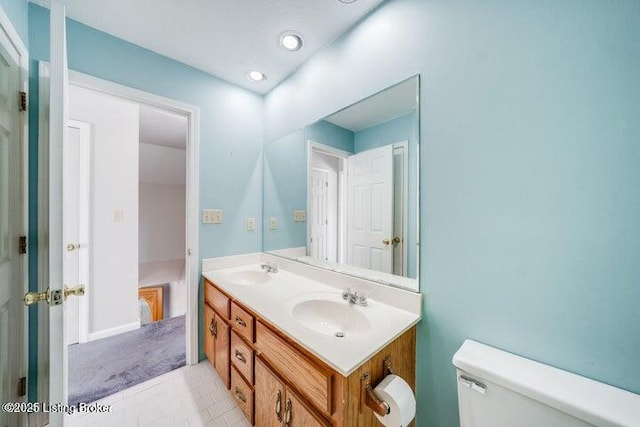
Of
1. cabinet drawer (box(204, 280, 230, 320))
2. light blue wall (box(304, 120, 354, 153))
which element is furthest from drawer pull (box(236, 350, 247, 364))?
light blue wall (box(304, 120, 354, 153))

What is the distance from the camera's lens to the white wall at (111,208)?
7.08 ft

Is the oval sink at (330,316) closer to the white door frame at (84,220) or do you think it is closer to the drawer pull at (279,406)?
the drawer pull at (279,406)

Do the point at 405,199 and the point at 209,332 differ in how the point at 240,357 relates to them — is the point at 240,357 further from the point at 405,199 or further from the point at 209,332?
the point at 405,199

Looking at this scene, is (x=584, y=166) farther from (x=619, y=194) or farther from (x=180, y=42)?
(x=180, y=42)

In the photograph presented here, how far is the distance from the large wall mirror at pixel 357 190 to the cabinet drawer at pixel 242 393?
31.5 inches

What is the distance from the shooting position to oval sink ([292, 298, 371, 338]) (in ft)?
3.81

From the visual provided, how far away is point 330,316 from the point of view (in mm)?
1257

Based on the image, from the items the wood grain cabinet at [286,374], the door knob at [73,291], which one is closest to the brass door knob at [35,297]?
the door knob at [73,291]

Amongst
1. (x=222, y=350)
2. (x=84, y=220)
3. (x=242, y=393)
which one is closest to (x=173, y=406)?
(x=222, y=350)

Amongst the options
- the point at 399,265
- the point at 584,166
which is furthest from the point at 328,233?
the point at 584,166

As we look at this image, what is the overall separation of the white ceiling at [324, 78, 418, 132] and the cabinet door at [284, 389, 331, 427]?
1.37 m

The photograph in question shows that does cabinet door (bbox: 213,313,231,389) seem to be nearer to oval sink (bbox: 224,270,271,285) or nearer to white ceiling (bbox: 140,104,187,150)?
oval sink (bbox: 224,270,271,285)

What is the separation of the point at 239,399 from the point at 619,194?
188 centimetres

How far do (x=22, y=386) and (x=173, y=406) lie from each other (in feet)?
2.47
